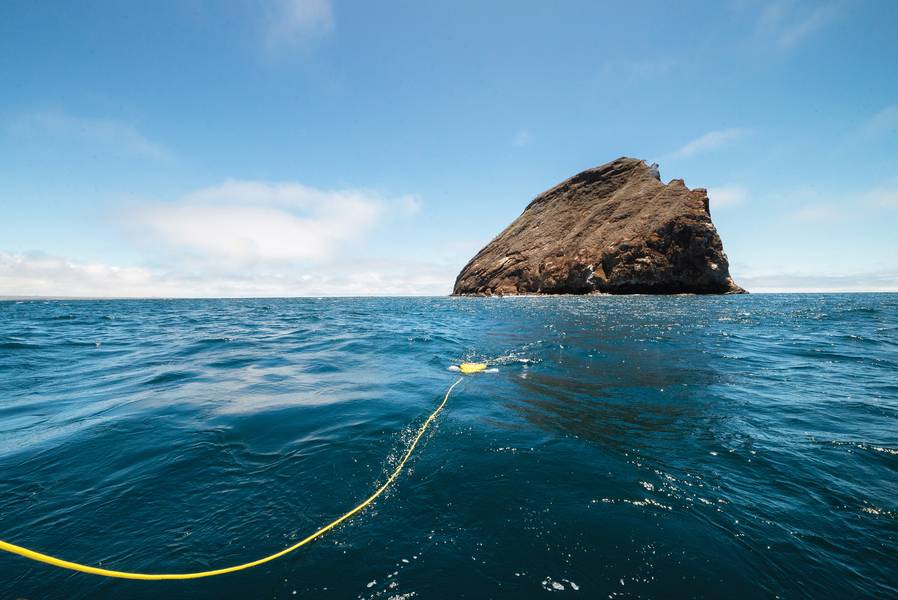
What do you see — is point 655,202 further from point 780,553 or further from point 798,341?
point 780,553

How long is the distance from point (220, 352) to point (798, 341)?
22.5 meters

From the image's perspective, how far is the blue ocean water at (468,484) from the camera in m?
2.59

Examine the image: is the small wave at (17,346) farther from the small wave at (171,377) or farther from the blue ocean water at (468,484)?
the small wave at (171,377)

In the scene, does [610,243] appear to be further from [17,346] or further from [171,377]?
[17,346]

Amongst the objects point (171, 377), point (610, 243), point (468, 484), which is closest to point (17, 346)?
point (171, 377)

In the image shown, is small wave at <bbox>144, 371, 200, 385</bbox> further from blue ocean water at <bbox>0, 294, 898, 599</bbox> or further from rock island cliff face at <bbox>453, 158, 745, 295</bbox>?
rock island cliff face at <bbox>453, 158, 745, 295</bbox>

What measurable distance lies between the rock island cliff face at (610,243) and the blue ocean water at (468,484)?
2287 inches

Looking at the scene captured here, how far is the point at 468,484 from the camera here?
3.78 metres

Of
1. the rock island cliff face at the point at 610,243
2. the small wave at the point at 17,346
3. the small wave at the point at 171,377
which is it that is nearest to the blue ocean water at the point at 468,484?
the small wave at the point at 171,377

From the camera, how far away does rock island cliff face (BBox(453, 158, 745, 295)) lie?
192ft

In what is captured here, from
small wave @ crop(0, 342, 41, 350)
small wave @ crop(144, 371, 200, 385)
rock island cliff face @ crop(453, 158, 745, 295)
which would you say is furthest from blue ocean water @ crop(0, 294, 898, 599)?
rock island cliff face @ crop(453, 158, 745, 295)

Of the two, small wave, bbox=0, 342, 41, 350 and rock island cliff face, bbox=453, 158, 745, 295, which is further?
rock island cliff face, bbox=453, 158, 745, 295

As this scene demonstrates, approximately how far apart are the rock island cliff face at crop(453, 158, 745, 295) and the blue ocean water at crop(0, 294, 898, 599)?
58.1 m

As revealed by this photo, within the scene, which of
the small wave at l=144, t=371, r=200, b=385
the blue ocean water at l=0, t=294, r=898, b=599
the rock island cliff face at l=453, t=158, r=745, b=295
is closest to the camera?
the blue ocean water at l=0, t=294, r=898, b=599
